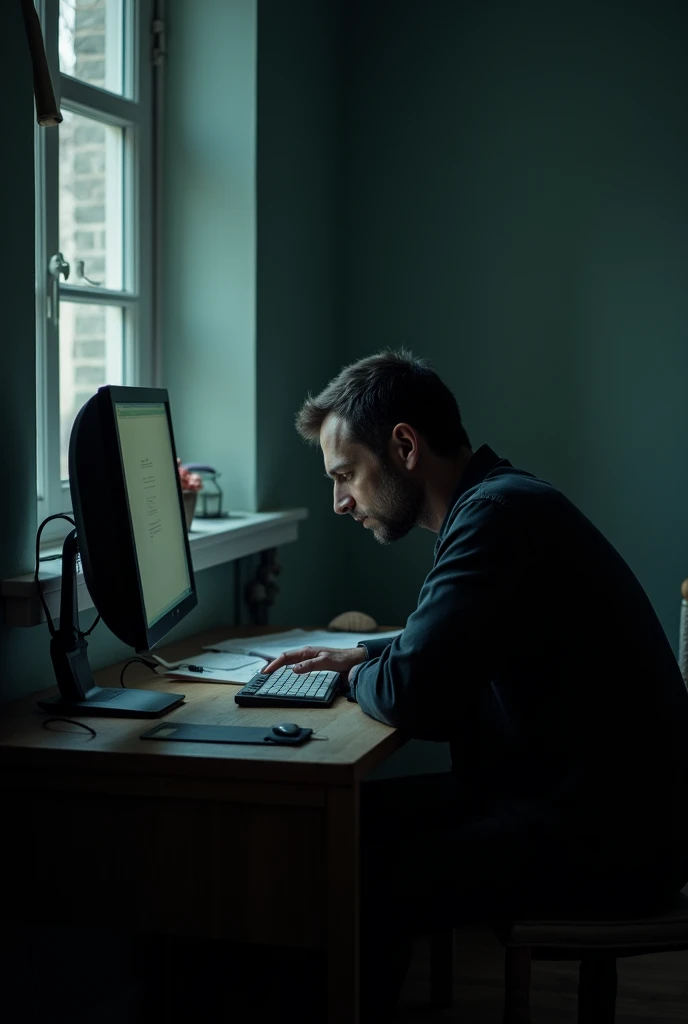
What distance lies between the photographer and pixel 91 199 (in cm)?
250

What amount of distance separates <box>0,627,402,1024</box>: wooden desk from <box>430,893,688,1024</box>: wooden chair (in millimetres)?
290

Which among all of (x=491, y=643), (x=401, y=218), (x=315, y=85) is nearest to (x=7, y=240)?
(x=491, y=643)

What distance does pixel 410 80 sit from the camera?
11.0 ft

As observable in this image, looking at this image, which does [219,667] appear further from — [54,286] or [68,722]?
[54,286]

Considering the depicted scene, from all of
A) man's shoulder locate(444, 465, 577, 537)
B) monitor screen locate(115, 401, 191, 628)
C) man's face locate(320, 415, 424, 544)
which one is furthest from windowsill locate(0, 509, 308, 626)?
man's shoulder locate(444, 465, 577, 537)

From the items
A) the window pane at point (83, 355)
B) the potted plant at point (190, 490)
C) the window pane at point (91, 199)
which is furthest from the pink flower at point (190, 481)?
the window pane at point (91, 199)

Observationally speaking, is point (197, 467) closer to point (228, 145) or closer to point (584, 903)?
point (228, 145)

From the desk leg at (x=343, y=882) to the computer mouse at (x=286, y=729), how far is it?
13 cm

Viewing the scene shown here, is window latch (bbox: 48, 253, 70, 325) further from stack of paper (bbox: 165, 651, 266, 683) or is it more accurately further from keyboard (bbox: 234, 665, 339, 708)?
keyboard (bbox: 234, 665, 339, 708)

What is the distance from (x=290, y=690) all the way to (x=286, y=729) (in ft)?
0.88

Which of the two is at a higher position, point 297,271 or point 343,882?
point 297,271

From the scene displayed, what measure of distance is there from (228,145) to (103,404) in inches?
50.5

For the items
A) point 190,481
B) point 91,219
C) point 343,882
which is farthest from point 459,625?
point 91,219

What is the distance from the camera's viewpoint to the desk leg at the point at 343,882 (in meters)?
1.54
